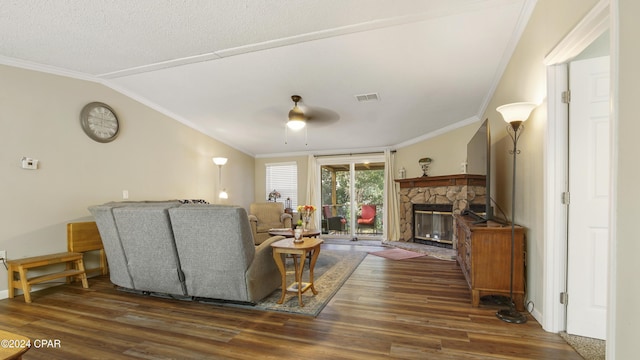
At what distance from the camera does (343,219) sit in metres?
7.14

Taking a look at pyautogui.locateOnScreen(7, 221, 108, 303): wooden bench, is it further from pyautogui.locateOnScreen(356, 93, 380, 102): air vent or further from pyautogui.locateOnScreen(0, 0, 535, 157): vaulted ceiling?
pyautogui.locateOnScreen(356, 93, 380, 102): air vent

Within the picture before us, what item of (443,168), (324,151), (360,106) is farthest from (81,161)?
(443,168)

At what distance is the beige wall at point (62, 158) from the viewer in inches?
128

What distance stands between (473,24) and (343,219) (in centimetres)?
525

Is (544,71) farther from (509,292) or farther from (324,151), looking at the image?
(324,151)

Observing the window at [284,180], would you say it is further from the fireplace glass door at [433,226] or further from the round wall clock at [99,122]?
the round wall clock at [99,122]

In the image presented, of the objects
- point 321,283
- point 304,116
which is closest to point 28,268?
point 321,283

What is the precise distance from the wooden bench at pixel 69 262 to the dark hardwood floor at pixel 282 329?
0.66ft

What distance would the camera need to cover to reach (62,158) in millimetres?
3701

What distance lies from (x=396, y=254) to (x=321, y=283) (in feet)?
7.05

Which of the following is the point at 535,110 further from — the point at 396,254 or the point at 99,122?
the point at 99,122

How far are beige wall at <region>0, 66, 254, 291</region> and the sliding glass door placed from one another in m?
3.66

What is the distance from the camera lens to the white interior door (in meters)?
2.01

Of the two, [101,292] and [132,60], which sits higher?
[132,60]
